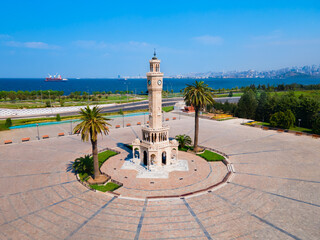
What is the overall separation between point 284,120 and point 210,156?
27899mm

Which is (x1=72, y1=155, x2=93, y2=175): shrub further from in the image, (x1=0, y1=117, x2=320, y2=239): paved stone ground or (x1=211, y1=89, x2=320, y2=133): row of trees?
(x1=211, y1=89, x2=320, y2=133): row of trees

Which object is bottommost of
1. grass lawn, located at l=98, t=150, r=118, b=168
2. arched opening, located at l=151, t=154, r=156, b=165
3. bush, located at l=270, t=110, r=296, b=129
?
grass lawn, located at l=98, t=150, r=118, b=168

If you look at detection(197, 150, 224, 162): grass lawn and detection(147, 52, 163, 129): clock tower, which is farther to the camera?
detection(197, 150, 224, 162): grass lawn

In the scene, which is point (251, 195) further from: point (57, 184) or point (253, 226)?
point (57, 184)

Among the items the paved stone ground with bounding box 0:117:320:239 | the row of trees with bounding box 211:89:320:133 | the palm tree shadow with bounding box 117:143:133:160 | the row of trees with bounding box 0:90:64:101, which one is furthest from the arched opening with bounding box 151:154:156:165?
the row of trees with bounding box 0:90:64:101

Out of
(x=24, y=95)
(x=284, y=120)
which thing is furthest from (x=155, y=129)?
(x=24, y=95)

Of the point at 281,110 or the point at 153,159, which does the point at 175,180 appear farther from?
the point at 281,110

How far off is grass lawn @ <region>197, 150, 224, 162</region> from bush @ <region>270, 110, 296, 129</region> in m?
26.0

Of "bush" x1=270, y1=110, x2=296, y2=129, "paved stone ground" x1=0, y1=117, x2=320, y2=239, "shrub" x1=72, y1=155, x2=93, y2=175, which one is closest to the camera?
"paved stone ground" x1=0, y1=117, x2=320, y2=239

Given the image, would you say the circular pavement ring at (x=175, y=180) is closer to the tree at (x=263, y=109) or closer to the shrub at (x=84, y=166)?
the shrub at (x=84, y=166)

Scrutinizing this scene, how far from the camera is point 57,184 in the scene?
89.0 feet

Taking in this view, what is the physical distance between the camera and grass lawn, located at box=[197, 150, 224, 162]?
35656 mm

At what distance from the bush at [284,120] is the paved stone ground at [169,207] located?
18.8 metres

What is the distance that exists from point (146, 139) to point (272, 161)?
20.1m
